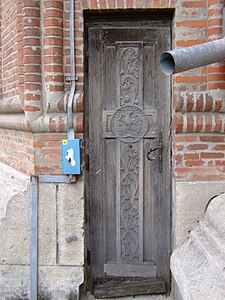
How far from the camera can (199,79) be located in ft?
12.2

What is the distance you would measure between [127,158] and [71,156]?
Result: 0.60 m

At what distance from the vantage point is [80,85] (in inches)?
151

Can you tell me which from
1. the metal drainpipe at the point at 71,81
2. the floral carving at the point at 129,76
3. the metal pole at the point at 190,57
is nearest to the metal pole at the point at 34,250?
the metal drainpipe at the point at 71,81

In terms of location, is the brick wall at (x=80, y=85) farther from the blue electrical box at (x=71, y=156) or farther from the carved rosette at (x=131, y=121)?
the carved rosette at (x=131, y=121)

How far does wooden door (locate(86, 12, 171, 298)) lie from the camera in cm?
396

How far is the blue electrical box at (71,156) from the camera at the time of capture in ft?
12.4

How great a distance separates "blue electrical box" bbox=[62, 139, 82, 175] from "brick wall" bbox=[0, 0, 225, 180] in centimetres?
10

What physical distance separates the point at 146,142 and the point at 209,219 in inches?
39.3

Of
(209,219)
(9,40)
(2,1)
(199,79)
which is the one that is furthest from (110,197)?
(2,1)

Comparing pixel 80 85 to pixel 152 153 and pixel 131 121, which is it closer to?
pixel 131 121

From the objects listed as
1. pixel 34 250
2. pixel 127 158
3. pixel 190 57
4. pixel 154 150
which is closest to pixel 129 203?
pixel 127 158

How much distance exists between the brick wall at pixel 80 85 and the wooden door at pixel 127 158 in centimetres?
23

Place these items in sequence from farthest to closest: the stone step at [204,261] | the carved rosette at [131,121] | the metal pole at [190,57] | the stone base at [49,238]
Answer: the carved rosette at [131,121], the stone base at [49,238], the metal pole at [190,57], the stone step at [204,261]

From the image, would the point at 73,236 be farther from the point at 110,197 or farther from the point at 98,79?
the point at 98,79
